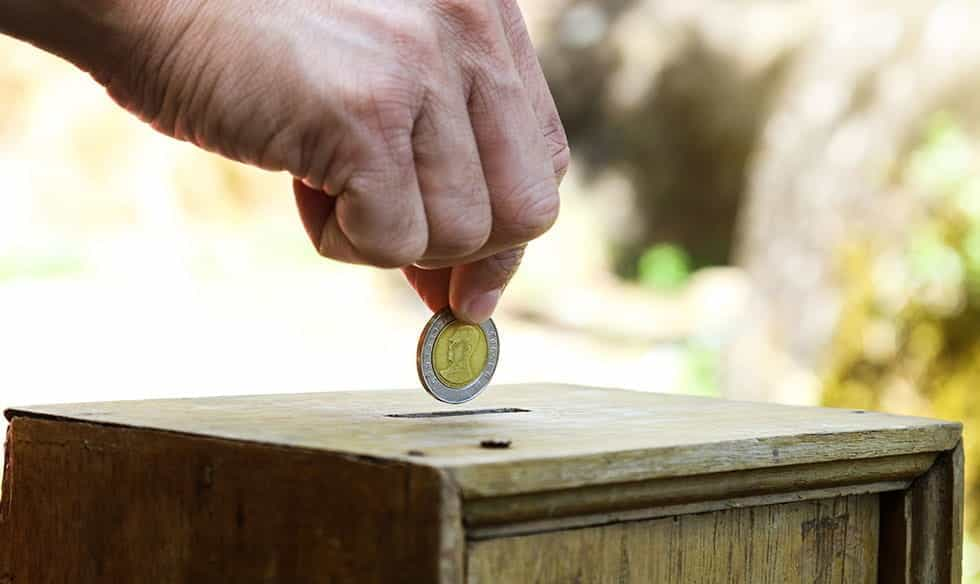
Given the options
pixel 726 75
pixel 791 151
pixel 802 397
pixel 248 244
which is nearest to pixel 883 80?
pixel 791 151

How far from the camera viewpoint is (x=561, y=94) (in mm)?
10570

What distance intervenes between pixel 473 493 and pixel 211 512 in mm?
292

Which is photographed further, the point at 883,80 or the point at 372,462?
the point at 883,80

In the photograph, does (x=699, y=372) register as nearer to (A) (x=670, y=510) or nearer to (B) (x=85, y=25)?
(A) (x=670, y=510)

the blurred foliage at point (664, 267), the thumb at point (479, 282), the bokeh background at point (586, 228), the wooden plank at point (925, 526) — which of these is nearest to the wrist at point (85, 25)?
the thumb at point (479, 282)

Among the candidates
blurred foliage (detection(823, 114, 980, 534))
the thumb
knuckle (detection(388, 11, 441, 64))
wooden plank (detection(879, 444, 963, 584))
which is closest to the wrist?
knuckle (detection(388, 11, 441, 64))

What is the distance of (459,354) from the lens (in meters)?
1.63

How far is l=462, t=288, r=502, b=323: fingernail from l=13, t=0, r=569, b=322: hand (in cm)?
15

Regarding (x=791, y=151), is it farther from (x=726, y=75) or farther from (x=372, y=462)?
(x=372, y=462)

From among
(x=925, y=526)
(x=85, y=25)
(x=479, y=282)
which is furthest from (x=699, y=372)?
(x=85, y=25)

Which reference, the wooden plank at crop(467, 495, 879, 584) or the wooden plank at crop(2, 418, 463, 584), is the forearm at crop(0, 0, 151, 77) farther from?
the wooden plank at crop(467, 495, 879, 584)

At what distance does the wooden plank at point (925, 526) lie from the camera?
158 centimetres

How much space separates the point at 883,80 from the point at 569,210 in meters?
5.12

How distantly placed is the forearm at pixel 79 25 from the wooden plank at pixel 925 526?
0.96 m
